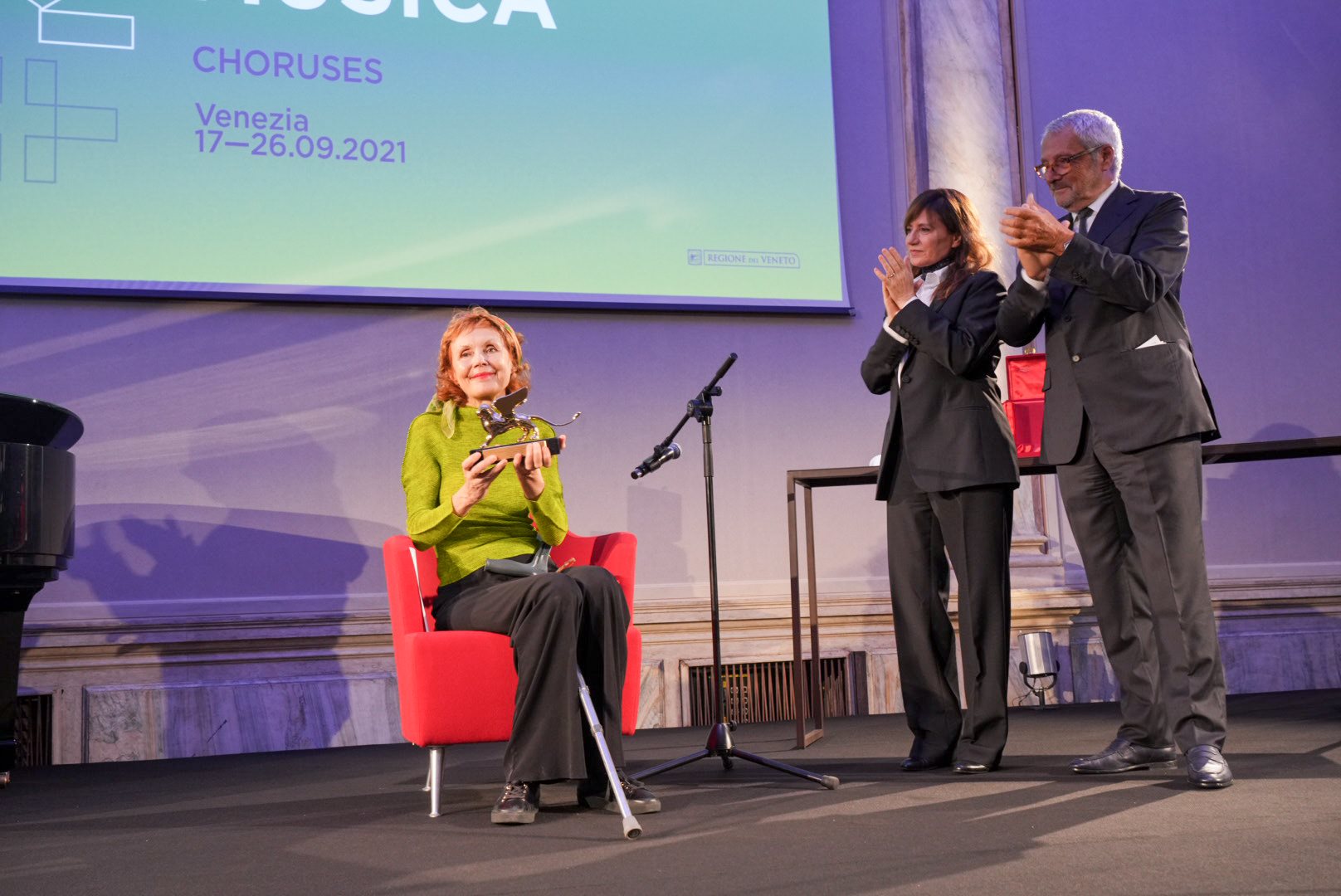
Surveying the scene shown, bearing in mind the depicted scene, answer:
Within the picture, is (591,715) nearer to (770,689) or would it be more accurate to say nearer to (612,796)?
(612,796)

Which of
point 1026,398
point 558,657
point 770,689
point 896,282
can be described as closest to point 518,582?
point 558,657

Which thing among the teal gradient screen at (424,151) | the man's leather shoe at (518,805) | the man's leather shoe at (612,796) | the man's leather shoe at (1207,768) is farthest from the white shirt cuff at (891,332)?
the teal gradient screen at (424,151)

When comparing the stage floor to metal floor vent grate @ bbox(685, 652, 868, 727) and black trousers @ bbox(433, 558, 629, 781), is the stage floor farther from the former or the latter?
metal floor vent grate @ bbox(685, 652, 868, 727)

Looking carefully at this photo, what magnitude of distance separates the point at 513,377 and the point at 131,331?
6.29 feet

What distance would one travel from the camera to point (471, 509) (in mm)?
2658

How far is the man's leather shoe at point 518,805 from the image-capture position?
7.66 ft

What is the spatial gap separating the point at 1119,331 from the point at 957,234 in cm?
54

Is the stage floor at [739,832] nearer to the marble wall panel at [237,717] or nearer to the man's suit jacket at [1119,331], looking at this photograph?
the marble wall panel at [237,717]

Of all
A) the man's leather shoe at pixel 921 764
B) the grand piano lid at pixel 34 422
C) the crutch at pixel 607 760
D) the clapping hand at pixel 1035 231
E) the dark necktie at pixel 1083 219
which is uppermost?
the dark necktie at pixel 1083 219

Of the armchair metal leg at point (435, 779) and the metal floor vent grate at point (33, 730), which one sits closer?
the armchair metal leg at point (435, 779)

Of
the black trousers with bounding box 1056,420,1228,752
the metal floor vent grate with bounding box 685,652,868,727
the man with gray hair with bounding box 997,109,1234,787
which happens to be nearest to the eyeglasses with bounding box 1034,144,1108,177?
the man with gray hair with bounding box 997,109,1234,787

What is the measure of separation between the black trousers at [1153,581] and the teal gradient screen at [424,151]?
7.14 ft

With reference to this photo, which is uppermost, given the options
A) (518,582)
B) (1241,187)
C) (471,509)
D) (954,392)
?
(1241,187)

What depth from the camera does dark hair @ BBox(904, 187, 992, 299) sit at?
9.61ft
